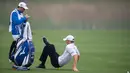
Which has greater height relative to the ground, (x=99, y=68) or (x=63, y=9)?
(x=63, y=9)

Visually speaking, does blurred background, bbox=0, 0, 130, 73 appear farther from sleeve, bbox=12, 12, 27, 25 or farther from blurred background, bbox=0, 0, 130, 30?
sleeve, bbox=12, 12, 27, 25

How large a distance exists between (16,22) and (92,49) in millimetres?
1075

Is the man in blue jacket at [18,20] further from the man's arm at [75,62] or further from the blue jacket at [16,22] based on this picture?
the man's arm at [75,62]

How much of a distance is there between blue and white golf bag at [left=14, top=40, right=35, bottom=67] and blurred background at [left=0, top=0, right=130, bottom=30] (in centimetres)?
27

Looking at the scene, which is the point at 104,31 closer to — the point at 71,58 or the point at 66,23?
the point at 66,23

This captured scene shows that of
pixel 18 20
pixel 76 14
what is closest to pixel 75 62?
pixel 18 20

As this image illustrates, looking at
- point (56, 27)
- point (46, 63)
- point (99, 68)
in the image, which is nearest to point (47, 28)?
point (56, 27)

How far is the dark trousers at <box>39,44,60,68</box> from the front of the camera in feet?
13.4

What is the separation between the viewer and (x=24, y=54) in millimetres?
4059

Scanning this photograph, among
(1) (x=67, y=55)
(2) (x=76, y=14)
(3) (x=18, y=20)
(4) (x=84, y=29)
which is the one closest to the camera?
(3) (x=18, y=20)

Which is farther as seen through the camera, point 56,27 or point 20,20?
point 56,27

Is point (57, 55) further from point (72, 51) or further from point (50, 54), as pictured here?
point (72, 51)

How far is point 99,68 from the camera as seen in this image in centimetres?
411

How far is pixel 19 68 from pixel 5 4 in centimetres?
68
